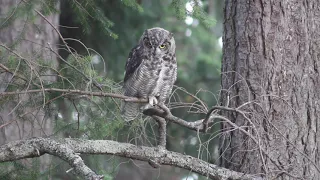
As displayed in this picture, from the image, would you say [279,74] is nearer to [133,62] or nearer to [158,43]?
[158,43]

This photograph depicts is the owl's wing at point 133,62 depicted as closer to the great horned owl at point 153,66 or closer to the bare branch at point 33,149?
the great horned owl at point 153,66

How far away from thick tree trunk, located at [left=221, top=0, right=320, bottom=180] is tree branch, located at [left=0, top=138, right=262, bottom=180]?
295mm

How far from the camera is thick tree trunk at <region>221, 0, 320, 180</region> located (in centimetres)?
378

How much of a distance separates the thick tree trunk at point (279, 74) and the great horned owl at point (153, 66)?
77 cm

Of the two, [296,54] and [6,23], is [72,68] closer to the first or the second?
[6,23]

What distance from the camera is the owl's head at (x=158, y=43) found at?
4586mm

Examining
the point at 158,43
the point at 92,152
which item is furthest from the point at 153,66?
→ the point at 92,152

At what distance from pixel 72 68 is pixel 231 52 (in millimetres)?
1169

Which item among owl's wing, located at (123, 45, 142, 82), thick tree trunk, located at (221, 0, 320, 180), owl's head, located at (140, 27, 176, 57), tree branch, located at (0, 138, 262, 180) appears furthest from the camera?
owl's wing, located at (123, 45, 142, 82)

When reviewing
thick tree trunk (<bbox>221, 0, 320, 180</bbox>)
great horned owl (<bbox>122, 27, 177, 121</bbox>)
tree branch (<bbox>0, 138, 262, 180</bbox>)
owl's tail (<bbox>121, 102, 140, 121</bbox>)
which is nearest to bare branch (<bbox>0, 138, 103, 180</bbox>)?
tree branch (<bbox>0, 138, 262, 180</bbox>)

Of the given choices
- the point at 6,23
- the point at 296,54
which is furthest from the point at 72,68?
the point at 296,54

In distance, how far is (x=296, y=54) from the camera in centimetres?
389

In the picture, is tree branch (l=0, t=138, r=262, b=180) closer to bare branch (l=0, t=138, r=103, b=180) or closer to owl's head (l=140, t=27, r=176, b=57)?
bare branch (l=0, t=138, r=103, b=180)

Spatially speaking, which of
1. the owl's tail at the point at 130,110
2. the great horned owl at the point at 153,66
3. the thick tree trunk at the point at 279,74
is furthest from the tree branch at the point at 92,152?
the owl's tail at the point at 130,110
